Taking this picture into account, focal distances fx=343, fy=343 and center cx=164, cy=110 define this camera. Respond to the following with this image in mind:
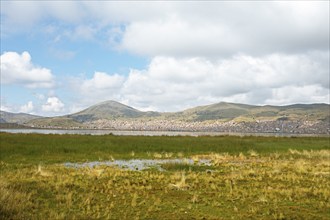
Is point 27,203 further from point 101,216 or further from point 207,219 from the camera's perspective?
point 207,219

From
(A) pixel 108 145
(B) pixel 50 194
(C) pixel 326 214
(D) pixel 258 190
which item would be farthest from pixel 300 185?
(A) pixel 108 145

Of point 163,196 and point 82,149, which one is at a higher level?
point 82,149

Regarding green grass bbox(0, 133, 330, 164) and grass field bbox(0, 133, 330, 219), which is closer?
grass field bbox(0, 133, 330, 219)

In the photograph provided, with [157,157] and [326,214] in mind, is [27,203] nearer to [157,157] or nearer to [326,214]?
[326,214]

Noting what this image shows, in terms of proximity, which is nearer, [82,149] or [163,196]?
[163,196]

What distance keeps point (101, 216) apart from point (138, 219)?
162cm

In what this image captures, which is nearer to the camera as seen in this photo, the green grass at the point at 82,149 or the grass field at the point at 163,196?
the grass field at the point at 163,196

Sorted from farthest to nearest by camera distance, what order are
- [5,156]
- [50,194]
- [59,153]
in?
[59,153], [5,156], [50,194]

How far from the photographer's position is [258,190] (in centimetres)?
2102

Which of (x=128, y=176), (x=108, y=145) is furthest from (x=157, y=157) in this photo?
(x=128, y=176)

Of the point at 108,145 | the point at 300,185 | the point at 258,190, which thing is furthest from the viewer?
the point at 108,145

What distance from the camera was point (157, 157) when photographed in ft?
141

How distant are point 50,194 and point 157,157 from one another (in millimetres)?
25245

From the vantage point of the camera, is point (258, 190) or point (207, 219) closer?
point (207, 219)
